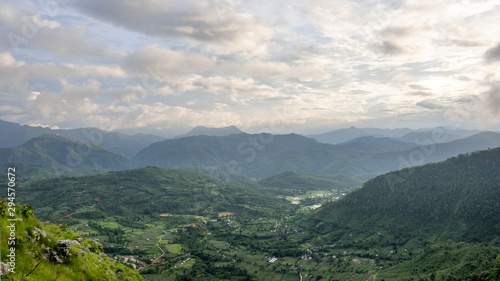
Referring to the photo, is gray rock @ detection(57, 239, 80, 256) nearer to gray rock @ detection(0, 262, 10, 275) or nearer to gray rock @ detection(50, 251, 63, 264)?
gray rock @ detection(50, 251, 63, 264)

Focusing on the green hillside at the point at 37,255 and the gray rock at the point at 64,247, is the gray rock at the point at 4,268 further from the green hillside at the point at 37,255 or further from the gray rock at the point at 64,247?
the gray rock at the point at 64,247

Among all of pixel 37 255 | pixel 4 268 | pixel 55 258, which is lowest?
pixel 55 258

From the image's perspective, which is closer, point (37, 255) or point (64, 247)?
point (37, 255)

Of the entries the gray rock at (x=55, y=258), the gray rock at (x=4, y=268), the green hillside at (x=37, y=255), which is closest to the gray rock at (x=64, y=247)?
the green hillside at (x=37, y=255)

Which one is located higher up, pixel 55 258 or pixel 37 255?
pixel 37 255

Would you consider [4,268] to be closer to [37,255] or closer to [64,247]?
[37,255]

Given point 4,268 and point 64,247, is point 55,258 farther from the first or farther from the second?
point 4,268

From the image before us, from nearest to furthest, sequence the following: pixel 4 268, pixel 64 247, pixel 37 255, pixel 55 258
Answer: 1. pixel 4 268
2. pixel 37 255
3. pixel 55 258
4. pixel 64 247

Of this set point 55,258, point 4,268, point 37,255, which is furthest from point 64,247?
point 4,268

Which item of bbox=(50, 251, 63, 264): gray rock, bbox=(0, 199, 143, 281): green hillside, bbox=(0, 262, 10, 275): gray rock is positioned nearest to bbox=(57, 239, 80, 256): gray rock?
bbox=(0, 199, 143, 281): green hillside

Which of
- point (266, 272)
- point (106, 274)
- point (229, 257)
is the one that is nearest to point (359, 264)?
point (266, 272)

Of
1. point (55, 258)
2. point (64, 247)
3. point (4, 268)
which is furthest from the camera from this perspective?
point (64, 247)

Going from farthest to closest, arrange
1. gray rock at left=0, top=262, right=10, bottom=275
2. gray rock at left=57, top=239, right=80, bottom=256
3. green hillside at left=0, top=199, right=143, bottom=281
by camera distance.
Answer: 1. gray rock at left=57, top=239, right=80, bottom=256
2. green hillside at left=0, top=199, right=143, bottom=281
3. gray rock at left=0, top=262, right=10, bottom=275
